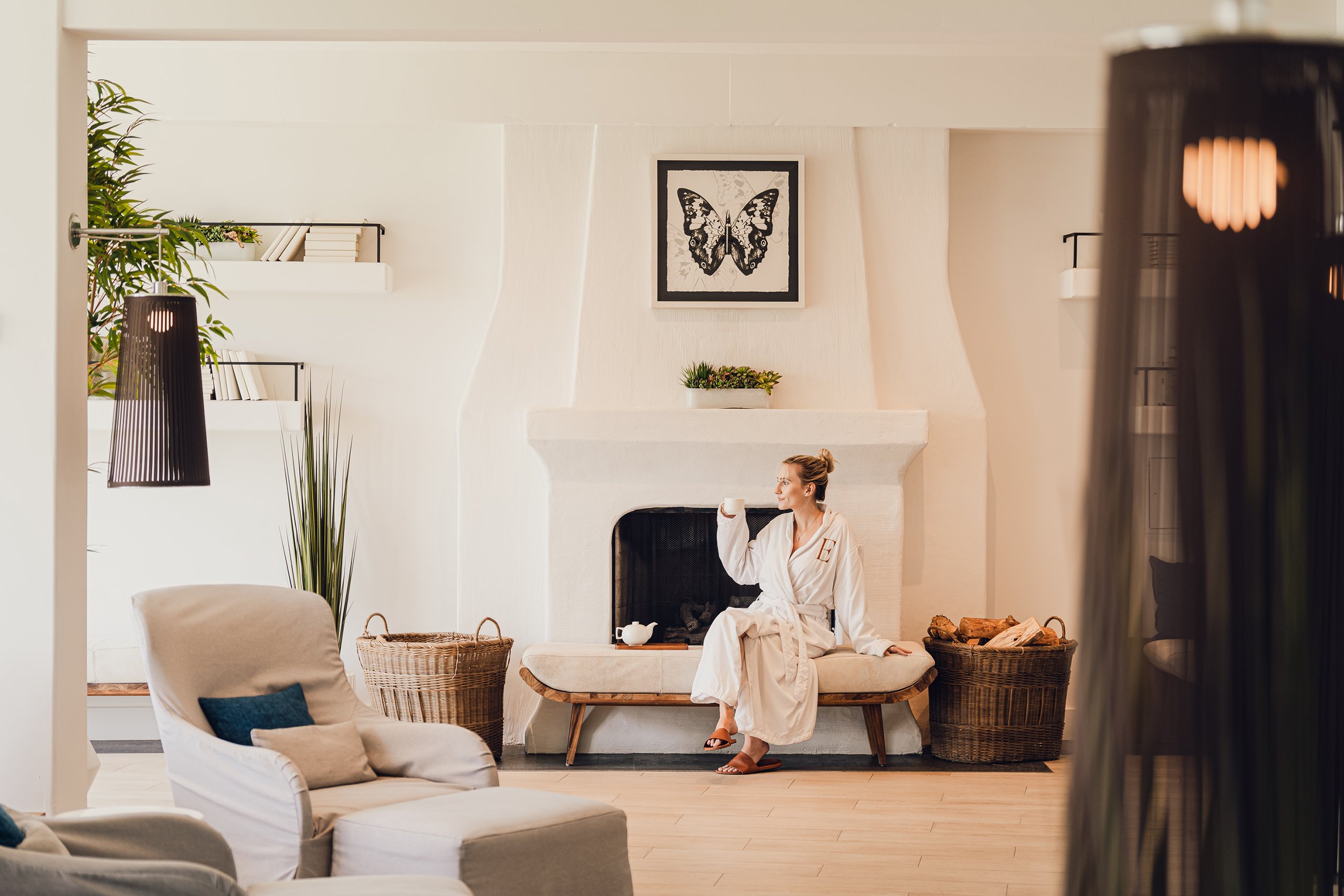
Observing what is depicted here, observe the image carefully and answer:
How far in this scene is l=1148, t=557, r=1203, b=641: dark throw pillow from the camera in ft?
2.32

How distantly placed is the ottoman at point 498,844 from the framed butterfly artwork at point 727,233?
3099mm

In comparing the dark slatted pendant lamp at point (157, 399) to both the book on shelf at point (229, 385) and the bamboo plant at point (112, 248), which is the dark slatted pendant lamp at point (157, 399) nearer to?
the bamboo plant at point (112, 248)

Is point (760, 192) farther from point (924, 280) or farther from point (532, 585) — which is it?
point (532, 585)

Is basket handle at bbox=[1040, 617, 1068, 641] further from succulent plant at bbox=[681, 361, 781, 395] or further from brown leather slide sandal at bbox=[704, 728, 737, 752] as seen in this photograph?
succulent plant at bbox=[681, 361, 781, 395]

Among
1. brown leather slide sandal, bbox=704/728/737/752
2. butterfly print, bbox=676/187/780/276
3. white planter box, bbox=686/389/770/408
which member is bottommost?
brown leather slide sandal, bbox=704/728/737/752

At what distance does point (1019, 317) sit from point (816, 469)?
152cm

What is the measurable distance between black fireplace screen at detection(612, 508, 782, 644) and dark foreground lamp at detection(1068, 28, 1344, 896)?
16.9 feet

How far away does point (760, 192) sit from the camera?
19.0 feet

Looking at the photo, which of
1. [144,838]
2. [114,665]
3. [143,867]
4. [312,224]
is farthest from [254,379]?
[143,867]

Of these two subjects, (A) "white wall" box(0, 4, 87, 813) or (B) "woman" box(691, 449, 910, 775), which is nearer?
(A) "white wall" box(0, 4, 87, 813)

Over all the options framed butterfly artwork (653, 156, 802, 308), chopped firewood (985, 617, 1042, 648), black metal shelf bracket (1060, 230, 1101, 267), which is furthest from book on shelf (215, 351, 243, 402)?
black metal shelf bracket (1060, 230, 1101, 267)

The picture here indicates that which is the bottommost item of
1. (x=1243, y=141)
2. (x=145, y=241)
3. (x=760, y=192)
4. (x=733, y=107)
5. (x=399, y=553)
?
(x=399, y=553)

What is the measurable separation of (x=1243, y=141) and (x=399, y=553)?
5.69 m

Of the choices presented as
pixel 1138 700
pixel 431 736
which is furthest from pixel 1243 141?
pixel 431 736
